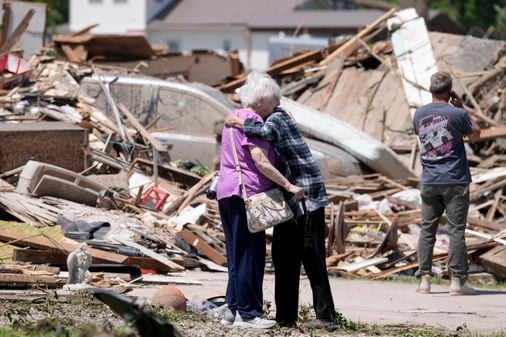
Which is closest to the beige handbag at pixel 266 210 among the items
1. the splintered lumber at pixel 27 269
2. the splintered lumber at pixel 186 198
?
the splintered lumber at pixel 27 269

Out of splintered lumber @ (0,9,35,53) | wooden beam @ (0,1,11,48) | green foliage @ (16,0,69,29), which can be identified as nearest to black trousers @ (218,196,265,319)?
splintered lumber @ (0,9,35,53)

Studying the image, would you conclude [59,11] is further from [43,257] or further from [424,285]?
[424,285]

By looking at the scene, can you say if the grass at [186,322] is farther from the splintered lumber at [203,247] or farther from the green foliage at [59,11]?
the green foliage at [59,11]

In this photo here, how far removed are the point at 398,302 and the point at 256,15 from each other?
6576 centimetres

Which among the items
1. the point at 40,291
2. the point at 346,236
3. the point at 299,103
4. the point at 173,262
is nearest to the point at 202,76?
the point at 299,103

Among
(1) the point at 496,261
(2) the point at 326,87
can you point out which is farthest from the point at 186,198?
(2) the point at 326,87

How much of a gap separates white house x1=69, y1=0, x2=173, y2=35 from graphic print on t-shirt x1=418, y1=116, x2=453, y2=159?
6398cm

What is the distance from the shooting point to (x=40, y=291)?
8891mm

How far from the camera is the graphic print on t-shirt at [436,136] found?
10008mm

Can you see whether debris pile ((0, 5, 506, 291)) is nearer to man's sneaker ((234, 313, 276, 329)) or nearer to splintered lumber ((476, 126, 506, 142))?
splintered lumber ((476, 126, 506, 142))

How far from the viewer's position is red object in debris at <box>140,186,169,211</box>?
45.0 ft

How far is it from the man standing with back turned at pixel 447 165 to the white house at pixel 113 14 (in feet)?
210

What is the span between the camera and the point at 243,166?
26.3 ft

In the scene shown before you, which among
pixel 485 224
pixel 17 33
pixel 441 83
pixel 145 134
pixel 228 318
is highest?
pixel 441 83
